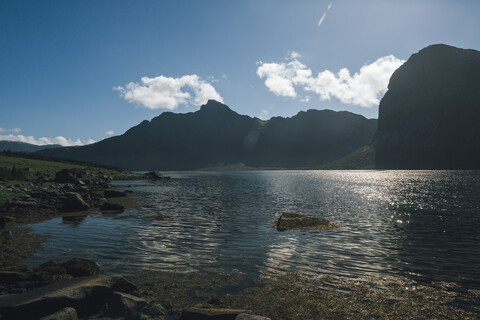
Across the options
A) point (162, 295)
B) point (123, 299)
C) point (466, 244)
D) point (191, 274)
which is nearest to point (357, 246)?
point (466, 244)

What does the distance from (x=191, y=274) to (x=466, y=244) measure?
18.7 metres

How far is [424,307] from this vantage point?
953cm

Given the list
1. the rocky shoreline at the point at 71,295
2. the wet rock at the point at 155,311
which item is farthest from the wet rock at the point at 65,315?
the wet rock at the point at 155,311

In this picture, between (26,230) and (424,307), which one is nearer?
(424,307)

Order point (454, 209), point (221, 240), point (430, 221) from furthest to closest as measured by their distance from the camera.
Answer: point (454, 209), point (430, 221), point (221, 240)

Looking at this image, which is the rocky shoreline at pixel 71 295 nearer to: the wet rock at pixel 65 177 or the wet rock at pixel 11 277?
the wet rock at pixel 11 277

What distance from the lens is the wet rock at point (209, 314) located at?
27.6 feet

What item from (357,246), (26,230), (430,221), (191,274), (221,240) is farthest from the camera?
(430,221)

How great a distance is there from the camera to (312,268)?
13664 millimetres

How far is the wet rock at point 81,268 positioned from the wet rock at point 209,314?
20.1 ft

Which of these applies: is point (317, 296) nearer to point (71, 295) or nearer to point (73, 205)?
point (71, 295)

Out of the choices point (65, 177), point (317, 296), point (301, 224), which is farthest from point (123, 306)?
point (65, 177)

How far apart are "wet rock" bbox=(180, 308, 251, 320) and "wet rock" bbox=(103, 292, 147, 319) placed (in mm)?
1693

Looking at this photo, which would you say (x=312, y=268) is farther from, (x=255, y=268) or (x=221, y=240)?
(x=221, y=240)
